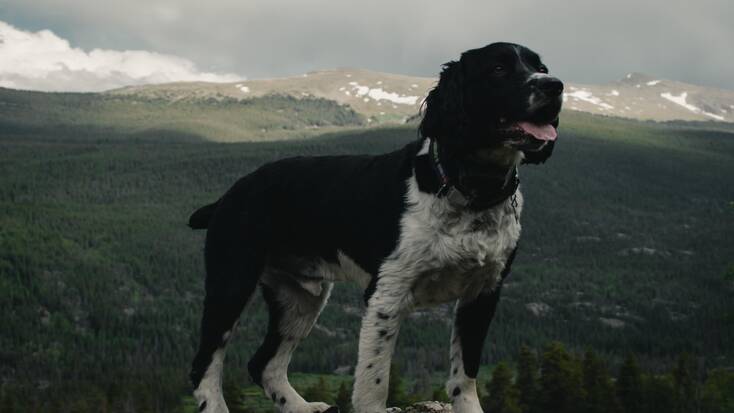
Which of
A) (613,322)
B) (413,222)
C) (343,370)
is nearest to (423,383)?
(343,370)

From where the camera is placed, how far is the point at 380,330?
7828 mm

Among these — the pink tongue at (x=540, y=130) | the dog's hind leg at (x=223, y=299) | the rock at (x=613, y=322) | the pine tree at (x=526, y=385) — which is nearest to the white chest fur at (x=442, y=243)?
the pink tongue at (x=540, y=130)

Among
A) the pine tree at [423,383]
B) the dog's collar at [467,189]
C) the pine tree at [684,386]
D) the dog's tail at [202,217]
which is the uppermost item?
the dog's collar at [467,189]

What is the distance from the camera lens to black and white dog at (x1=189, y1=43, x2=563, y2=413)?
7.73 metres

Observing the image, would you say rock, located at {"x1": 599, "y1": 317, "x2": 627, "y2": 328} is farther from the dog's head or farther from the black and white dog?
the dog's head

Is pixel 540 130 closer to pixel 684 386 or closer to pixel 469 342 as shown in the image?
pixel 469 342

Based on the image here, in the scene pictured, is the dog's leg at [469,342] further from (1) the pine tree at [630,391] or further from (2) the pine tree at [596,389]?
(1) the pine tree at [630,391]

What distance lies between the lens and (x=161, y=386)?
121438mm

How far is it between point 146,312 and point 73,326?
52.3 feet

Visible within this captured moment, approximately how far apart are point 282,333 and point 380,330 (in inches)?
84.5

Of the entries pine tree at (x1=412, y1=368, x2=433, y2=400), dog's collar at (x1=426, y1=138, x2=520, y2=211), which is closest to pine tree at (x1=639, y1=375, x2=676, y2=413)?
pine tree at (x1=412, y1=368, x2=433, y2=400)

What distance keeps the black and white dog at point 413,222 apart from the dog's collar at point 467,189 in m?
0.01

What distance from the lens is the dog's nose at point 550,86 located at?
7453 millimetres

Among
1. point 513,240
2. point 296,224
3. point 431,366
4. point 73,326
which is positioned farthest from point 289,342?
point 73,326
